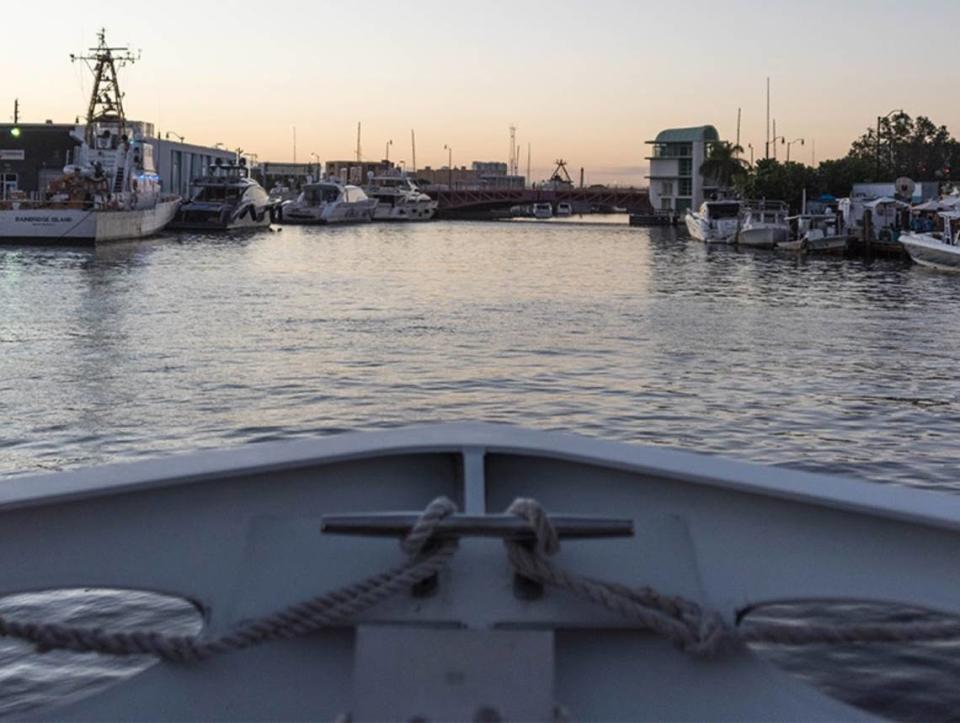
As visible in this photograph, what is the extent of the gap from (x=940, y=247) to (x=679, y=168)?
78.0 metres

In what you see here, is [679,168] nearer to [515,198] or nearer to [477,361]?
[515,198]

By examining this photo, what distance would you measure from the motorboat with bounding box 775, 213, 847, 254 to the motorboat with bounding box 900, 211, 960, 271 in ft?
29.0

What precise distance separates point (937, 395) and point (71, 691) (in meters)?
12.2

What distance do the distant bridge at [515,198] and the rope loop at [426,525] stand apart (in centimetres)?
13155

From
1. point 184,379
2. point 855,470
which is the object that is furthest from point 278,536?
point 184,379

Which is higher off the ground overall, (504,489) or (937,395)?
(504,489)

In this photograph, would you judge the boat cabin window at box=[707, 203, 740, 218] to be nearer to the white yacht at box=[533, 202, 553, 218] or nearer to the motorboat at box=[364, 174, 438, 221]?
the motorboat at box=[364, 174, 438, 221]

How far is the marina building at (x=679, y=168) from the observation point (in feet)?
382

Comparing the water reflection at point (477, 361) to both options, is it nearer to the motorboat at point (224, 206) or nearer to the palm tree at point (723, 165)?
the motorboat at point (224, 206)

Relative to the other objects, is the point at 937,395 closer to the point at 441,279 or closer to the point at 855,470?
the point at 855,470

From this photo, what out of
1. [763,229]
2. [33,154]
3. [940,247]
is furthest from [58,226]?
[763,229]

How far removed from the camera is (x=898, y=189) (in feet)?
222

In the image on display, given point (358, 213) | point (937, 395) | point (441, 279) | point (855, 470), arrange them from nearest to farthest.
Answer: point (855, 470), point (937, 395), point (441, 279), point (358, 213)

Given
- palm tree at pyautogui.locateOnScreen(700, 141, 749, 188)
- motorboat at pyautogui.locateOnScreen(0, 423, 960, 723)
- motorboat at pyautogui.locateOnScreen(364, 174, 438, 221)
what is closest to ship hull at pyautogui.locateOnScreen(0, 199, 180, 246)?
motorboat at pyautogui.locateOnScreen(0, 423, 960, 723)
